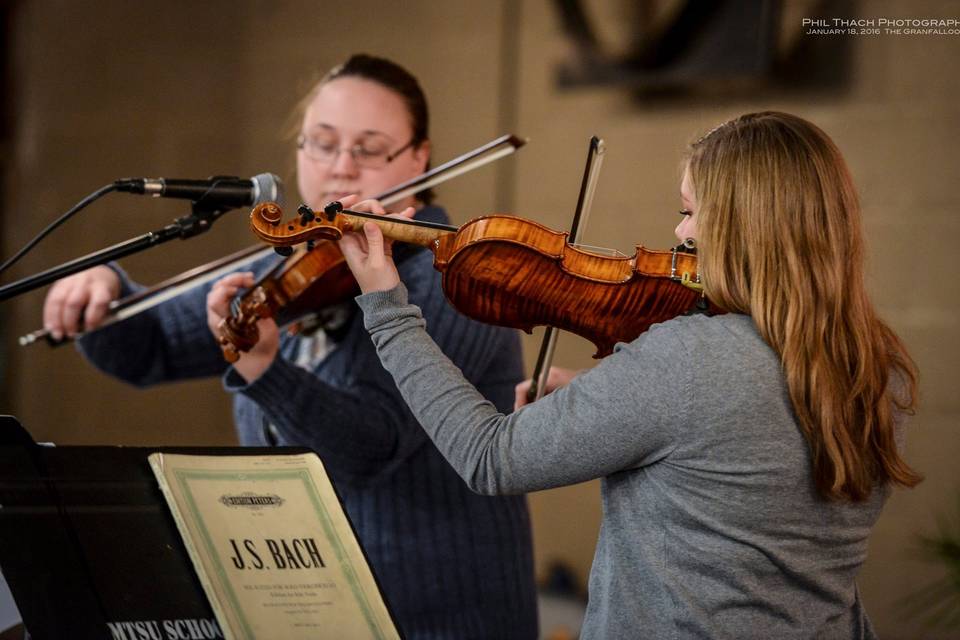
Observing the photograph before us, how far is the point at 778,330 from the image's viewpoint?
38.8 inches

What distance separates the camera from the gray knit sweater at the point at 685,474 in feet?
3.18

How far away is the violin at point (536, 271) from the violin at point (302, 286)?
19 centimetres

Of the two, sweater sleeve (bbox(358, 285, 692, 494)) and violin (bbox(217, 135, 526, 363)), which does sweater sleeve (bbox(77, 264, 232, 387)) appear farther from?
sweater sleeve (bbox(358, 285, 692, 494))

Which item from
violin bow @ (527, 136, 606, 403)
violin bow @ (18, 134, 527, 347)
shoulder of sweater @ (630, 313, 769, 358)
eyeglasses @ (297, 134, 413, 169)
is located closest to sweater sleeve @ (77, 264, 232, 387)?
violin bow @ (18, 134, 527, 347)

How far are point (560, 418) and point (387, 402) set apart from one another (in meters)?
0.48

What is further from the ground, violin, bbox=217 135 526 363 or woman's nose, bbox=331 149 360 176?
woman's nose, bbox=331 149 360 176

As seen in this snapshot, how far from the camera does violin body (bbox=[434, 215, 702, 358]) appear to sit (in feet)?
3.64

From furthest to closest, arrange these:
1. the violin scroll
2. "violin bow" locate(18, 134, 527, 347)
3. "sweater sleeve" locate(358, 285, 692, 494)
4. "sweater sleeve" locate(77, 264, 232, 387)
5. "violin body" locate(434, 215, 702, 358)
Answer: "sweater sleeve" locate(77, 264, 232, 387)
"violin bow" locate(18, 134, 527, 347)
the violin scroll
"violin body" locate(434, 215, 702, 358)
"sweater sleeve" locate(358, 285, 692, 494)

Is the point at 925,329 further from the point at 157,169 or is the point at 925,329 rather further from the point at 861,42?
the point at 157,169

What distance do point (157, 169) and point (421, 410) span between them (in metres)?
2.55

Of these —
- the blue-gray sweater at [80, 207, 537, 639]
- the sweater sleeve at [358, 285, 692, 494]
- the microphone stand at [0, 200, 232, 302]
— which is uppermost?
the microphone stand at [0, 200, 232, 302]

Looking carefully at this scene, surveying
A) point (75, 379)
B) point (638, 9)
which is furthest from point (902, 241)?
point (75, 379)

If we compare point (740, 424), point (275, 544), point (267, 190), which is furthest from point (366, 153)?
point (740, 424)

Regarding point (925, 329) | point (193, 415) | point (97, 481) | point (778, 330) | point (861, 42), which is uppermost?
point (861, 42)
